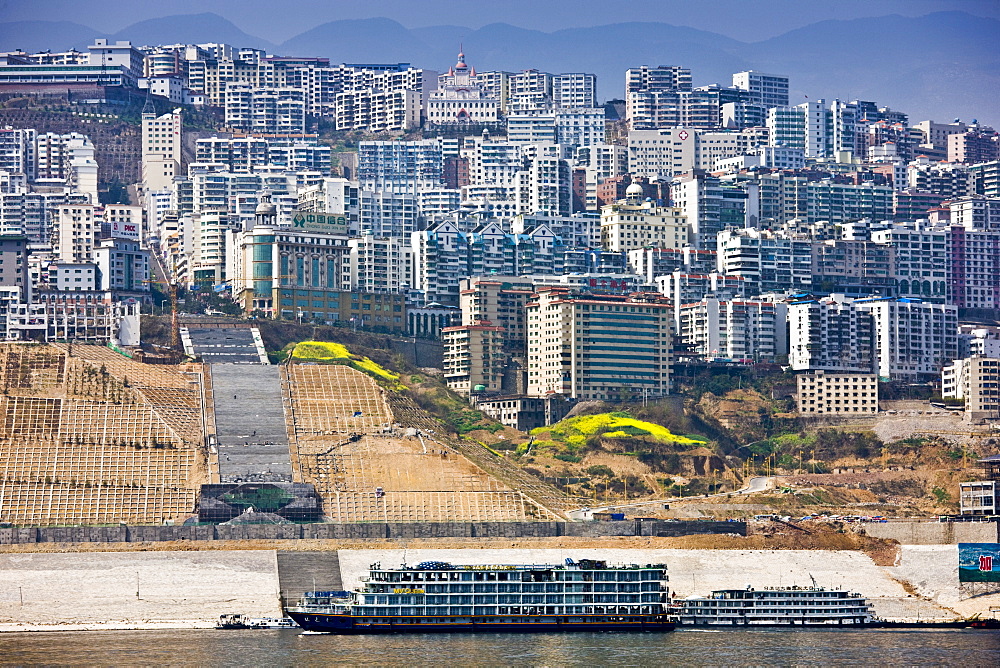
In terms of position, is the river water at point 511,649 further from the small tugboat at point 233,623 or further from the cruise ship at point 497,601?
the small tugboat at point 233,623

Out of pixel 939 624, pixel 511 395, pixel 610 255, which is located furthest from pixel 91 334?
pixel 939 624

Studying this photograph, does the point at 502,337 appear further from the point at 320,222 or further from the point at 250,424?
the point at 250,424

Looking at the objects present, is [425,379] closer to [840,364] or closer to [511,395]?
[511,395]

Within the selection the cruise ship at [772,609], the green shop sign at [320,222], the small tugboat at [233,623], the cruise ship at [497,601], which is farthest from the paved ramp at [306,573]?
the green shop sign at [320,222]

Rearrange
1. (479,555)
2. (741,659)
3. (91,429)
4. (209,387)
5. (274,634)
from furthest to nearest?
(209,387) → (91,429) → (479,555) → (274,634) → (741,659)

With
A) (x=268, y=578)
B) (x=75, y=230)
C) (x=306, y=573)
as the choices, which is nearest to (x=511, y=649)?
(x=268, y=578)

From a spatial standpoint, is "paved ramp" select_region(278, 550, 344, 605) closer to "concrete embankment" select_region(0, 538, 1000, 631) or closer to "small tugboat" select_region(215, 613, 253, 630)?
"concrete embankment" select_region(0, 538, 1000, 631)
